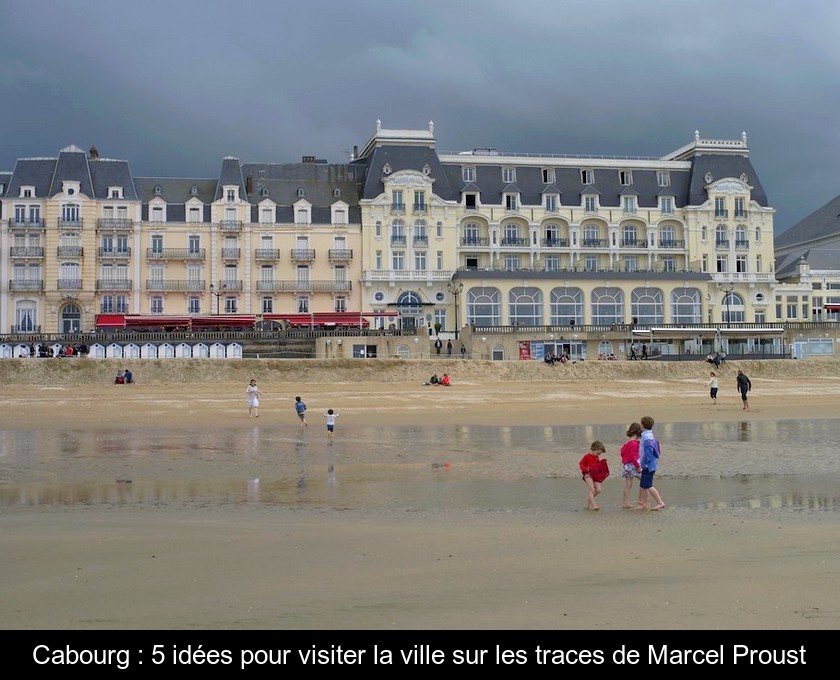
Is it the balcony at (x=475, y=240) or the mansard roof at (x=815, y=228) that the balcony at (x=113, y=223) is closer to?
the balcony at (x=475, y=240)

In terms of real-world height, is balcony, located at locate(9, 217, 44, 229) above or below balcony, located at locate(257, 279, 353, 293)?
above

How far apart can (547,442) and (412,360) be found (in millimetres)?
23163

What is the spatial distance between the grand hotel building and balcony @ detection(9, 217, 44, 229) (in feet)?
0.41

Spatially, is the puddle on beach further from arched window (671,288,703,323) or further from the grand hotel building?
arched window (671,288,703,323)

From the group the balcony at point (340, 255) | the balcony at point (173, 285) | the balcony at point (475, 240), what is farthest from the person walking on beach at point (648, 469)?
the balcony at point (475, 240)

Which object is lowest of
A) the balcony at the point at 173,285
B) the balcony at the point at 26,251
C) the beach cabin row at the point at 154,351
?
the beach cabin row at the point at 154,351

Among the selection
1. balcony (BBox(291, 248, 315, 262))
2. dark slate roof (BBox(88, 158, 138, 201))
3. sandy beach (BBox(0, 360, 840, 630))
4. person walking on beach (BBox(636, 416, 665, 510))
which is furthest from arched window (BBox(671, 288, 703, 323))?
person walking on beach (BBox(636, 416, 665, 510))

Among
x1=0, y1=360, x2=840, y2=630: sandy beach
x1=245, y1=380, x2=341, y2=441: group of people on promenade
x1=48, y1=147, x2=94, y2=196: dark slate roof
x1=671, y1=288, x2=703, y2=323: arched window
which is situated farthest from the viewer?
x1=671, y1=288, x2=703, y2=323: arched window

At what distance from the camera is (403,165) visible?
2399 inches

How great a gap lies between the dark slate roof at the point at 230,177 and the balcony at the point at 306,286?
267 inches

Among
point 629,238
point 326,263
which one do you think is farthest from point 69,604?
point 629,238

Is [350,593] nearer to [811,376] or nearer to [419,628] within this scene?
[419,628]

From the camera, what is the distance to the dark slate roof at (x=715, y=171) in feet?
212

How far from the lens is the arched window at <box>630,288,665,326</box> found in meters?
58.5
